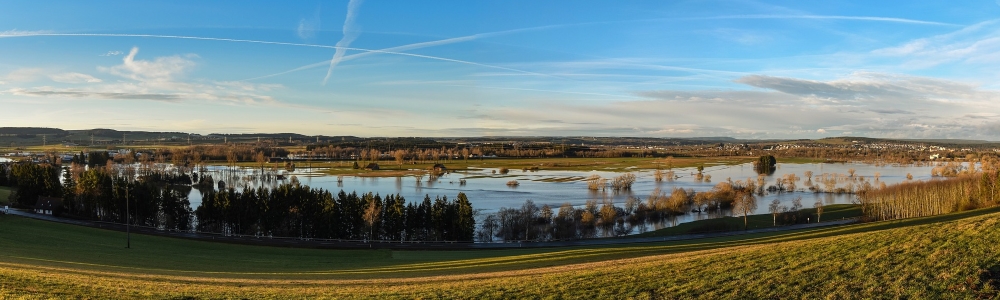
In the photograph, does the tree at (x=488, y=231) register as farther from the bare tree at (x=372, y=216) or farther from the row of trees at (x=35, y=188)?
the row of trees at (x=35, y=188)

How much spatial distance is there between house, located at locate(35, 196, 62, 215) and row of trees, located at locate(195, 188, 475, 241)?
664 inches

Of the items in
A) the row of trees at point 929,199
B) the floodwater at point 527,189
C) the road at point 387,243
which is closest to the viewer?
the road at point 387,243

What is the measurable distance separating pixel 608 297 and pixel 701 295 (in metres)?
1.46

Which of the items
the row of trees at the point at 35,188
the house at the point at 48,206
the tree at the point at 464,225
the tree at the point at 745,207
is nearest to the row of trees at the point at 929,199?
the tree at the point at 745,207

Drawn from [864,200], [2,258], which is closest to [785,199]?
[864,200]

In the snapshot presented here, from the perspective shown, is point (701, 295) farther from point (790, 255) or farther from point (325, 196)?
point (325, 196)

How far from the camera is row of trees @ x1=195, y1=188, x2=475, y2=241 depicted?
33.5 m

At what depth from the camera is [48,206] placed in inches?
1703

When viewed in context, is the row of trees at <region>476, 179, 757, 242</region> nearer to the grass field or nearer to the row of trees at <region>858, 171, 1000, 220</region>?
the row of trees at <region>858, 171, 1000, 220</region>

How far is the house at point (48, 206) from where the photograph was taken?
1675 inches

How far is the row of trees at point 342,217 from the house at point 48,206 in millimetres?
16866

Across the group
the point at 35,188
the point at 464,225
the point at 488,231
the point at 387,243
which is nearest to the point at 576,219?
the point at 488,231

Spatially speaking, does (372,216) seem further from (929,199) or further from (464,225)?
(929,199)

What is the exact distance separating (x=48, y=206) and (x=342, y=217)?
2772cm
